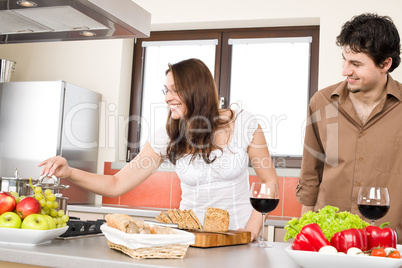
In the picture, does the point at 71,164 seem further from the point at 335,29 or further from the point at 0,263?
the point at 0,263

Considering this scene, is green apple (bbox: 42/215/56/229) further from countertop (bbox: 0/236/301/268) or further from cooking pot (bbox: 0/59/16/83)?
cooking pot (bbox: 0/59/16/83)

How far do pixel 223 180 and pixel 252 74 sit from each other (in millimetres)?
2159

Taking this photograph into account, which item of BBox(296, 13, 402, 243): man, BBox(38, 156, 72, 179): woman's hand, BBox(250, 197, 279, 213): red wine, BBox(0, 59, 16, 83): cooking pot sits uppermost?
BBox(0, 59, 16, 83): cooking pot

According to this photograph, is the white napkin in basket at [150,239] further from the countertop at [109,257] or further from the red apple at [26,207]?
the red apple at [26,207]

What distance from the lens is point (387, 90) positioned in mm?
1953

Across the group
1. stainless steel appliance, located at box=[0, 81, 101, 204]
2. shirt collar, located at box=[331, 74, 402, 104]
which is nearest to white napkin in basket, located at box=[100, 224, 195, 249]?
shirt collar, located at box=[331, 74, 402, 104]

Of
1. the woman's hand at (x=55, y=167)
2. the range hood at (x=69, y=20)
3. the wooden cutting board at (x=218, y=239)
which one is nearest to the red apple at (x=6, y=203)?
the woman's hand at (x=55, y=167)

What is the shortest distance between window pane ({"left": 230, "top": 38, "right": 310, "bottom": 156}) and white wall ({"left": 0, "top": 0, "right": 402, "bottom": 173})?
0.78ft

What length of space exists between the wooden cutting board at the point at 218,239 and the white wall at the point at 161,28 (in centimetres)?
228

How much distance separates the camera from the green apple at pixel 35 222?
4.21ft

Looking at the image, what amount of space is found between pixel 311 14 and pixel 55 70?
2.28 m

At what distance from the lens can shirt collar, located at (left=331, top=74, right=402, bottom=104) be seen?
1950 mm

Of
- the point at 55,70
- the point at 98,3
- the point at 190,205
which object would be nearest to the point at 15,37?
the point at 98,3

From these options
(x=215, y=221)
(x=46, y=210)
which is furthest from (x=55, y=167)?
(x=215, y=221)
